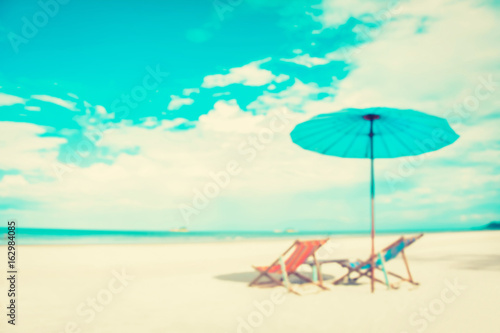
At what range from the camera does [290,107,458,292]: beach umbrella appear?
17.2ft

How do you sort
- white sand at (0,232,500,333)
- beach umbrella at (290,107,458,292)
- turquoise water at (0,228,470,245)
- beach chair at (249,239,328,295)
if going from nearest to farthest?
white sand at (0,232,500,333) < beach umbrella at (290,107,458,292) < beach chair at (249,239,328,295) < turquoise water at (0,228,470,245)

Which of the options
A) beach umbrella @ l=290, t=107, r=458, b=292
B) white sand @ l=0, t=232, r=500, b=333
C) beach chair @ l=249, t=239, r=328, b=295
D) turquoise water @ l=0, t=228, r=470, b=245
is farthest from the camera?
turquoise water @ l=0, t=228, r=470, b=245

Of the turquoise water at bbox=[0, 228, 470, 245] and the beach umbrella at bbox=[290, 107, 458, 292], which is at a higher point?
the beach umbrella at bbox=[290, 107, 458, 292]

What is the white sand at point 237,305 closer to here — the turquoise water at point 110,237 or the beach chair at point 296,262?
the beach chair at point 296,262

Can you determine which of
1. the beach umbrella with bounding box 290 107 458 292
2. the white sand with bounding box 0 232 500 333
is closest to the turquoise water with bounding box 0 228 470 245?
the white sand with bounding box 0 232 500 333

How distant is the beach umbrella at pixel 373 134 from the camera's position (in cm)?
524

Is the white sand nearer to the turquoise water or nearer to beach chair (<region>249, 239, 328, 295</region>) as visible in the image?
beach chair (<region>249, 239, 328, 295</region>)

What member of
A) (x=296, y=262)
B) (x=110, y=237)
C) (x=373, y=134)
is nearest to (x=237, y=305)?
(x=296, y=262)

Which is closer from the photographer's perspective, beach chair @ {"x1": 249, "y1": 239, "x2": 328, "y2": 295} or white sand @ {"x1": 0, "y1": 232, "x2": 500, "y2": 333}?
white sand @ {"x1": 0, "y1": 232, "x2": 500, "y2": 333}

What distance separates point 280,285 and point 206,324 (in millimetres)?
2478

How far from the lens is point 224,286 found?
20.0 ft

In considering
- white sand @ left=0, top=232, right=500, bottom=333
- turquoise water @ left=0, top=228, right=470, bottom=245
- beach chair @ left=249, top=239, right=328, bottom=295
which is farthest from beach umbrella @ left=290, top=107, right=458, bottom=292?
turquoise water @ left=0, top=228, right=470, bottom=245

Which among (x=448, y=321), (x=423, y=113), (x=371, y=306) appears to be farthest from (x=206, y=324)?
(x=423, y=113)

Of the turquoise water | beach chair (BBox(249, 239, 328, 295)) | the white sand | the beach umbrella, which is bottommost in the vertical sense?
the turquoise water
